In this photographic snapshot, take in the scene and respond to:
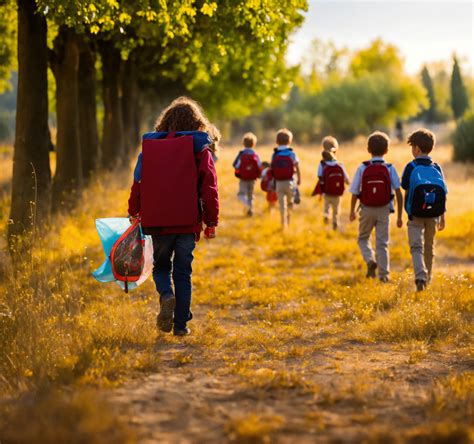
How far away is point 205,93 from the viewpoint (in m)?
28.4

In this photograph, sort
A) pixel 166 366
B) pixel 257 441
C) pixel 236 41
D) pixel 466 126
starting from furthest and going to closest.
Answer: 1. pixel 466 126
2. pixel 236 41
3. pixel 166 366
4. pixel 257 441

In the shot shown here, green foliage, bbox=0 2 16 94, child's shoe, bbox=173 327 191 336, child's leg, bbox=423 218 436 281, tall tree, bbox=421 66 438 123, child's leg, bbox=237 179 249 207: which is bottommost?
child's shoe, bbox=173 327 191 336

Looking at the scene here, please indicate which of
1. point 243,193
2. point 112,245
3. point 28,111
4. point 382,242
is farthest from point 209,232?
point 243,193

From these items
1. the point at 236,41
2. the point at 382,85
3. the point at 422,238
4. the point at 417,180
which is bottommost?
the point at 422,238

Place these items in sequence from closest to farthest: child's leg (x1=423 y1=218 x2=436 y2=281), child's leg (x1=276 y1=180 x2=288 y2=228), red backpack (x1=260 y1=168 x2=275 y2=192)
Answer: child's leg (x1=423 y1=218 x2=436 y2=281) < child's leg (x1=276 y1=180 x2=288 y2=228) < red backpack (x1=260 y1=168 x2=275 y2=192)

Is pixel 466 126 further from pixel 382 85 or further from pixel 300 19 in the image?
pixel 382 85

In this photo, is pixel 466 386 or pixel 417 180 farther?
pixel 417 180

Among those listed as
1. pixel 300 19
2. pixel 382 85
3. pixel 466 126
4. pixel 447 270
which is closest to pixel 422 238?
pixel 447 270

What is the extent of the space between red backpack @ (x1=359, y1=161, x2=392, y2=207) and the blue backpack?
2.52 feet

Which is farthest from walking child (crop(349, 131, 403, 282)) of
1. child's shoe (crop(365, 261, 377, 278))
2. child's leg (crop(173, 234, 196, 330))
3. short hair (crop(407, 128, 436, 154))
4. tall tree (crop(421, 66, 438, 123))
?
tall tree (crop(421, 66, 438, 123))

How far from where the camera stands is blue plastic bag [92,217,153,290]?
6.04 m

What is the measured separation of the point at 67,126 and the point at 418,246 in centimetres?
792

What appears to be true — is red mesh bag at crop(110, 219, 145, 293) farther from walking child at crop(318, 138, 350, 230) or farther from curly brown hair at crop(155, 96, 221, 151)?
walking child at crop(318, 138, 350, 230)

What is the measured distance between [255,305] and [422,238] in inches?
91.1
